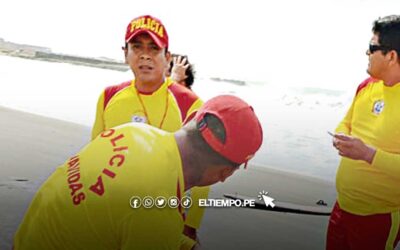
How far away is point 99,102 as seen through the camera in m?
0.88

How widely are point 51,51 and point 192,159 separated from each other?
2.35 ft

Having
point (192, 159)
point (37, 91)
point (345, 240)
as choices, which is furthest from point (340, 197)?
point (37, 91)

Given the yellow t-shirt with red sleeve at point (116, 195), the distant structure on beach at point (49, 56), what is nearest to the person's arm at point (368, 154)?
the yellow t-shirt with red sleeve at point (116, 195)

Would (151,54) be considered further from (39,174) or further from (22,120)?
(22,120)

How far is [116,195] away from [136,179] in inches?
1.1

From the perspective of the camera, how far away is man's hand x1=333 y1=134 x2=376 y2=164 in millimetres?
757

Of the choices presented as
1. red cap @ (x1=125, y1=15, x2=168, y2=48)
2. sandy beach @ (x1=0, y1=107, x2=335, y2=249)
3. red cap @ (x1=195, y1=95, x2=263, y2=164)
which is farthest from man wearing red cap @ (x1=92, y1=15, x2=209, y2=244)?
red cap @ (x1=195, y1=95, x2=263, y2=164)

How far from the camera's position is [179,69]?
0.98 m

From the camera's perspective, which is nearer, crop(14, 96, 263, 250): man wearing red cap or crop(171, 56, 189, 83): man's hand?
crop(14, 96, 263, 250): man wearing red cap

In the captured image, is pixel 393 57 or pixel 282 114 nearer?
pixel 393 57

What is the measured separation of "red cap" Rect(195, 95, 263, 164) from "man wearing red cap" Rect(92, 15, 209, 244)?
27cm

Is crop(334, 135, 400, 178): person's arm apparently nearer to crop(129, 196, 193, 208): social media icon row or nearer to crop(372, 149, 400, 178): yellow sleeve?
crop(372, 149, 400, 178): yellow sleeve

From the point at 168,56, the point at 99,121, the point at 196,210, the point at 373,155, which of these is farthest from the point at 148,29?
the point at 373,155

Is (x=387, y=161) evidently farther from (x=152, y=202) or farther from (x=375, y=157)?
(x=152, y=202)
